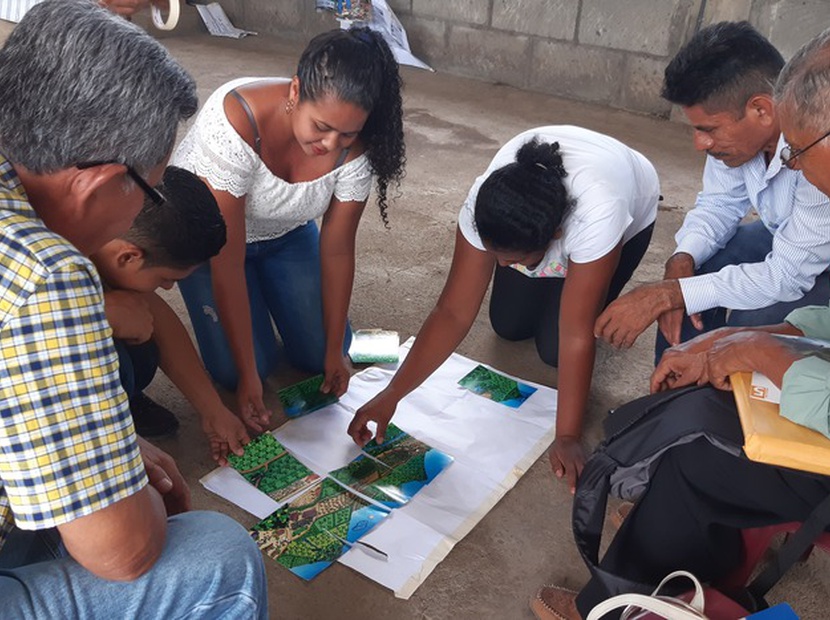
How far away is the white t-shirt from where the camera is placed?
1.63 m

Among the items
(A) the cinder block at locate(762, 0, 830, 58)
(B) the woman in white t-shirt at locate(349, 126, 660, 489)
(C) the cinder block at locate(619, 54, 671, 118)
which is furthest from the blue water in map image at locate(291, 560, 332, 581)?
(C) the cinder block at locate(619, 54, 671, 118)

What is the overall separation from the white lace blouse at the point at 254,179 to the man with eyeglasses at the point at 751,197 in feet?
2.28

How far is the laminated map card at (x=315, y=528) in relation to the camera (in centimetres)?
152

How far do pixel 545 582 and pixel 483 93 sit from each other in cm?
381

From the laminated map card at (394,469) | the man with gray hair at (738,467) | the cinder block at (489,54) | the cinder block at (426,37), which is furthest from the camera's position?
the cinder block at (426,37)

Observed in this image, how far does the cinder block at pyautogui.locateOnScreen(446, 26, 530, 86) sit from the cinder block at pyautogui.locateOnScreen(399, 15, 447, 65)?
0.07 metres

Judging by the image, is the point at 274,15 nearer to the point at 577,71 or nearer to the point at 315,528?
the point at 577,71

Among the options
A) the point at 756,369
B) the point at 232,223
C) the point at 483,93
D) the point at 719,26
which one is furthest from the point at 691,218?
the point at 483,93

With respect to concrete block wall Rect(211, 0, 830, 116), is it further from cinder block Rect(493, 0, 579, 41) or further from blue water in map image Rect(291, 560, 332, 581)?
blue water in map image Rect(291, 560, 332, 581)

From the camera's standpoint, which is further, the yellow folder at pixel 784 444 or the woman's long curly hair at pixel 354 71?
the woman's long curly hair at pixel 354 71

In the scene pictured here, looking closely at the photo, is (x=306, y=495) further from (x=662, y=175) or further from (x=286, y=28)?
(x=286, y=28)

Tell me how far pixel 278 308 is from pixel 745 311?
1204 mm

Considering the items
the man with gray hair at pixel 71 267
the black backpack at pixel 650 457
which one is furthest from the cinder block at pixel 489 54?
the man with gray hair at pixel 71 267

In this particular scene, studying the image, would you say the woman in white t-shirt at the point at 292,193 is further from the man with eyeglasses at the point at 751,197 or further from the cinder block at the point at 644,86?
the cinder block at the point at 644,86
